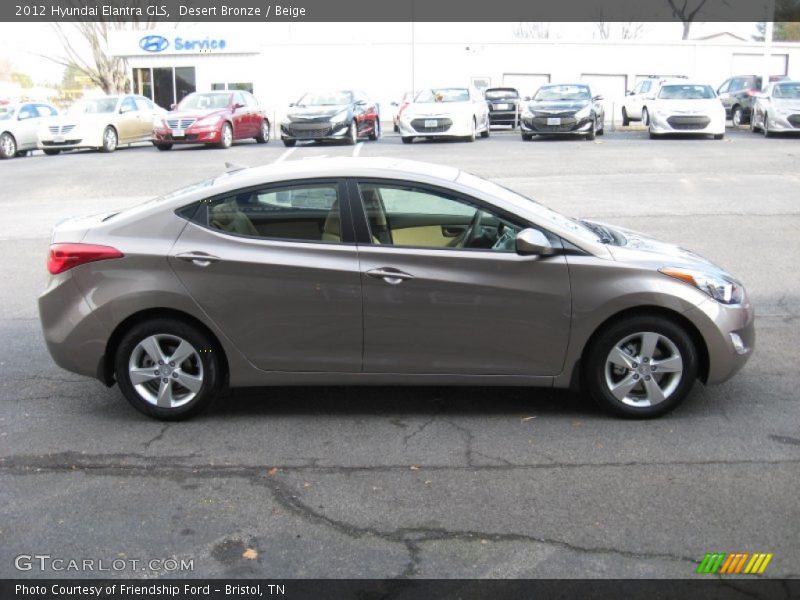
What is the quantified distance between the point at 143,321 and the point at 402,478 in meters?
1.91

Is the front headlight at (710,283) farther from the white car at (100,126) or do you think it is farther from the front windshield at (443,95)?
the white car at (100,126)

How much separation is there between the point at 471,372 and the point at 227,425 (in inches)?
58.6

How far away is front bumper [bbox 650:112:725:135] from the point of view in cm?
2491

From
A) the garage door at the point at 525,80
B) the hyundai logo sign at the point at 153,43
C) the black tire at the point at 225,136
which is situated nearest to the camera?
the black tire at the point at 225,136

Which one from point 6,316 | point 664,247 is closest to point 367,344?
point 664,247

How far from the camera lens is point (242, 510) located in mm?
4422

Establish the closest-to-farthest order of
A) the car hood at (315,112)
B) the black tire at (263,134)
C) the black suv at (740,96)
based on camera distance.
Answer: the car hood at (315,112) < the black tire at (263,134) < the black suv at (740,96)

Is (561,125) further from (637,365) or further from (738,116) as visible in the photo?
(637,365)

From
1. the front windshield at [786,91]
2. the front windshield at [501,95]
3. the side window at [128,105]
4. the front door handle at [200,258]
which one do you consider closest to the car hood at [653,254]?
the front door handle at [200,258]

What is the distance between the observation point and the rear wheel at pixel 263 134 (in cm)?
2781

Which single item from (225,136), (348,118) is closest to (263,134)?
(225,136)

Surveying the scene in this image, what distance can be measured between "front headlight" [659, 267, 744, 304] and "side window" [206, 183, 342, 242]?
201 centimetres

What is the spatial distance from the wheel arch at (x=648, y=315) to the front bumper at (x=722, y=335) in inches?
1.3
